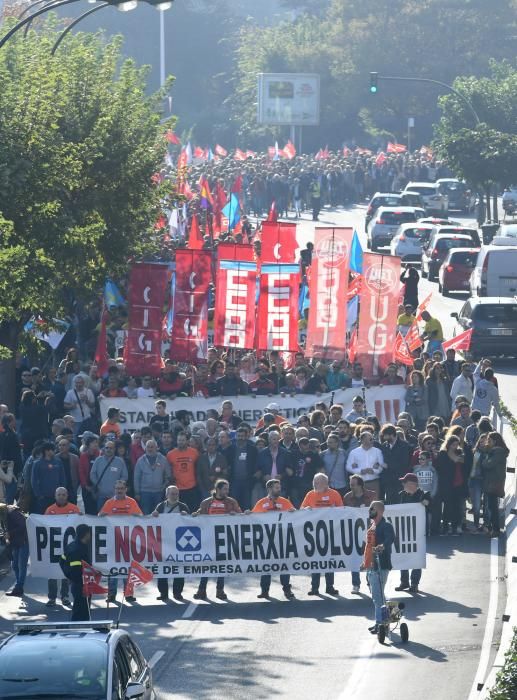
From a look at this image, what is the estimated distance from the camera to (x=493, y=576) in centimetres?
2045

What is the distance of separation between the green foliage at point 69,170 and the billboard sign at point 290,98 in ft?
190

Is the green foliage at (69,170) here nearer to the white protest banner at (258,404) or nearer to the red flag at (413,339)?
the white protest banner at (258,404)

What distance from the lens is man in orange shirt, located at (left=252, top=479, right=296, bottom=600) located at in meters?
19.9

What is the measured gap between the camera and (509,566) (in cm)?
2066

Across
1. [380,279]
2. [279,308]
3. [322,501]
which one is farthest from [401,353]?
[322,501]

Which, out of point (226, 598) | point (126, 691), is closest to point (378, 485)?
point (226, 598)

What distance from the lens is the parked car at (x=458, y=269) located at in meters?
46.1

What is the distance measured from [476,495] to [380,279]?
5.60 meters

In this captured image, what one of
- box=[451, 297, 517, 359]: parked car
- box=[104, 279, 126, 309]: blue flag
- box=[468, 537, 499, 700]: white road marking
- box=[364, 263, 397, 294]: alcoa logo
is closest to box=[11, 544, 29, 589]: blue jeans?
box=[468, 537, 499, 700]: white road marking

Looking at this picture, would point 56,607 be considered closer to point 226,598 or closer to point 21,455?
point 226,598

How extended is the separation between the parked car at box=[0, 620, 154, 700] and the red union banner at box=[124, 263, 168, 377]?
13468 mm

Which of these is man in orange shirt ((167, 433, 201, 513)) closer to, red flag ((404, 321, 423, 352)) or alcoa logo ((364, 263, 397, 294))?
alcoa logo ((364, 263, 397, 294))

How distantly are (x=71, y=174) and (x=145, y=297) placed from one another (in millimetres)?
2678

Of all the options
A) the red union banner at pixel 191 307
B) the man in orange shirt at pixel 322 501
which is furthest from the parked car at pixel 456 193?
the man in orange shirt at pixel 322 501
